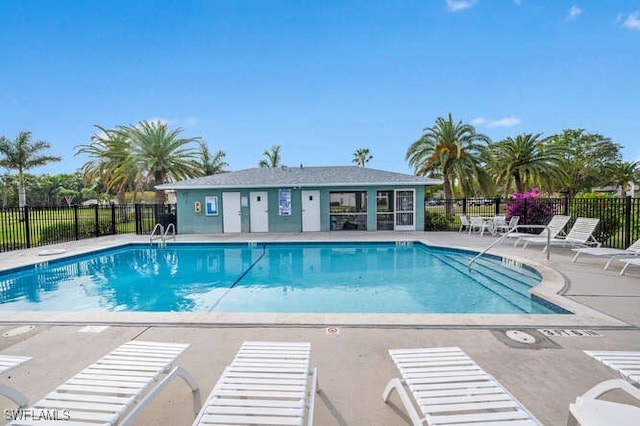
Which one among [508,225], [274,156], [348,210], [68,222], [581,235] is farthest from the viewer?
[274,156]

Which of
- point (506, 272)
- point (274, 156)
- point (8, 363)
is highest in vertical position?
point (274, 156)

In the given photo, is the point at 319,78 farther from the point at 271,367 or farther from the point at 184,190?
the point at 271,367

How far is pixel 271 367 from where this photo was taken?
227cm

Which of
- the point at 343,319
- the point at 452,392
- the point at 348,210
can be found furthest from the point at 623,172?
the point at 452,392

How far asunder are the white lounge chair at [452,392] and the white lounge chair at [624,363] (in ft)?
2.68

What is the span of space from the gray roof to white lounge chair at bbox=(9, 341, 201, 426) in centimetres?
1240

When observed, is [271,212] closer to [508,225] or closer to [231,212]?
[231,212]

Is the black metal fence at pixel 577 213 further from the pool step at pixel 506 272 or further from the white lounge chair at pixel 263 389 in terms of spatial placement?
the white lounge chair at pixel 263 389

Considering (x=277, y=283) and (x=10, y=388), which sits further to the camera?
(x=277, y=283)

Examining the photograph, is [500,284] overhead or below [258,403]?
below

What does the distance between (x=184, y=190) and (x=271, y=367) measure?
48.3 feet

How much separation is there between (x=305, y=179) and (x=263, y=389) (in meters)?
13.6

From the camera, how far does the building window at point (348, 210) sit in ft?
50.8

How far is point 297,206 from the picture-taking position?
15391mm
